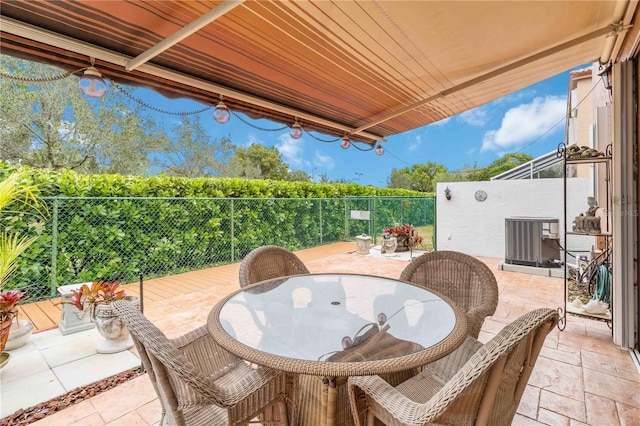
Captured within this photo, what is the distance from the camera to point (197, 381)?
1.06 meters

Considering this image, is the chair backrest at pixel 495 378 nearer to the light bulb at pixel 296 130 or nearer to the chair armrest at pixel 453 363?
the chair armrest at pixel 453 363

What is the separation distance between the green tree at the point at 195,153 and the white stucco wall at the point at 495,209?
32.5 ft

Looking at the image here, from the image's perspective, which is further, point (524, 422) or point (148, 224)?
point (148, 224)

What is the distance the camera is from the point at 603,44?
9.30ft

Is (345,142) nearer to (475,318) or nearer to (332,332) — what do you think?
(475,318)

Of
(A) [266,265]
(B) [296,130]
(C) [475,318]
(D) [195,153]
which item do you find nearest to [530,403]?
(C) [475,318]

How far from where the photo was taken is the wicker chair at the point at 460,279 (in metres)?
2.05

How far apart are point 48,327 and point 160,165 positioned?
958 centimetres

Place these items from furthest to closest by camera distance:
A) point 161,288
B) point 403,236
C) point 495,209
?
point 403,236, point 495,209, point 161,288

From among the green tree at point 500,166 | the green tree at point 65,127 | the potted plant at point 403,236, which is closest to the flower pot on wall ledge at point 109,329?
the potted plant at point 403,236

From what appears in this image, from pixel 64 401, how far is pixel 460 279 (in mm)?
2911

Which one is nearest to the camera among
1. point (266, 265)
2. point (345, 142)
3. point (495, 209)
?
point (266, 265)

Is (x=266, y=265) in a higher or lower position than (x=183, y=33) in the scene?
lower

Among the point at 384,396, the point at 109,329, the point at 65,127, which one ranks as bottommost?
the point at 109,329
